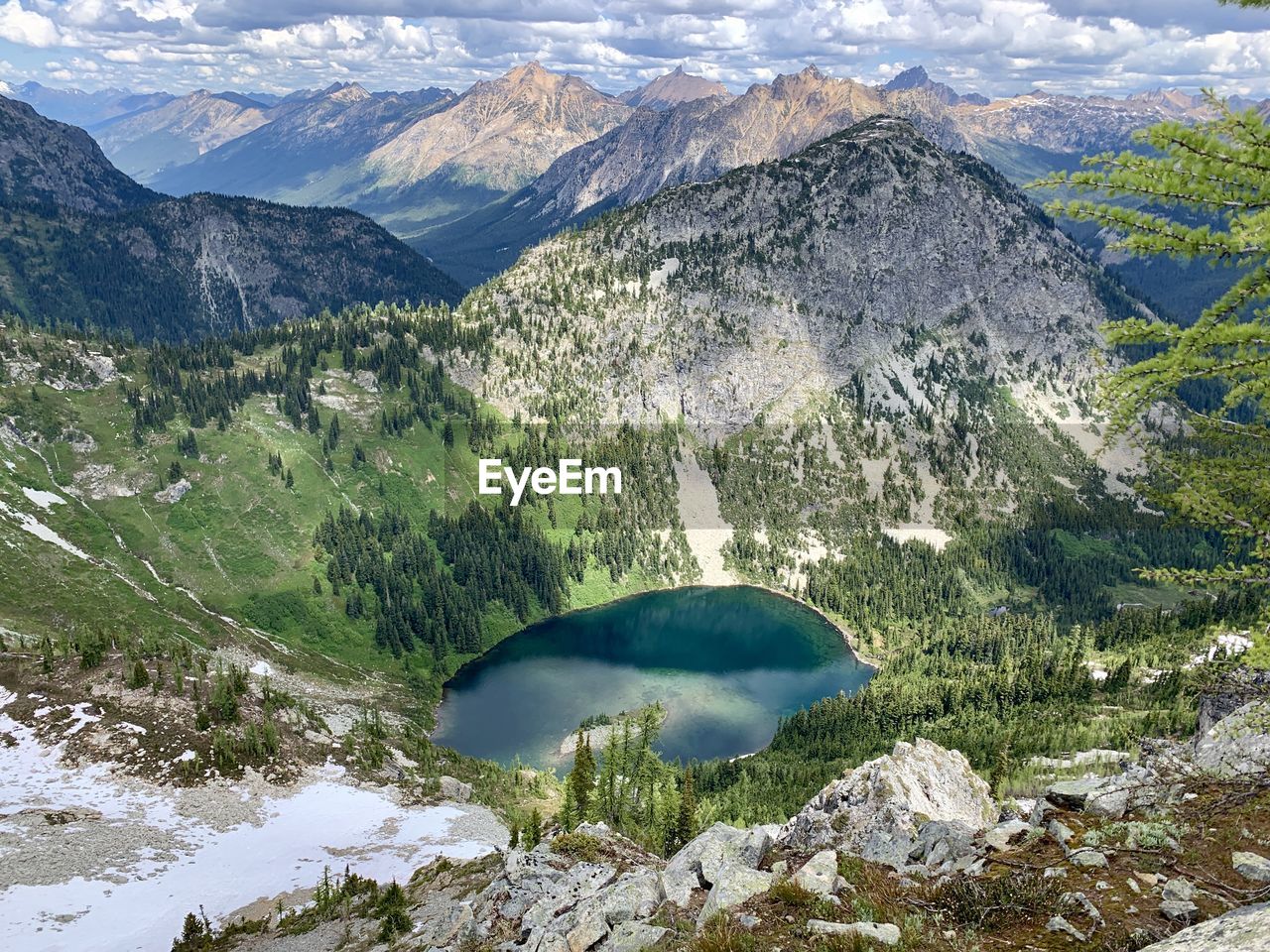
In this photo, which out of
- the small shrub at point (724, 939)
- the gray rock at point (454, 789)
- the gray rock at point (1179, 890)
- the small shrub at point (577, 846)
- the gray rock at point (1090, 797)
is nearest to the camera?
the gray rock at point (1179, 890)

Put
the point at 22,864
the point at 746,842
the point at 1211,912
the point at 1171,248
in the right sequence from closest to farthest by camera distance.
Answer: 1. the point at 1171,248
2. the point at 1211,912
3. the point at 746,842
4. the point at 22,864

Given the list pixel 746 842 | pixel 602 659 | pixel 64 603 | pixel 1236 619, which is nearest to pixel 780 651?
pixel 602 659

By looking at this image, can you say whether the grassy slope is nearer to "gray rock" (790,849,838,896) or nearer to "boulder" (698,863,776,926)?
"boulder" (698,863,776,926)

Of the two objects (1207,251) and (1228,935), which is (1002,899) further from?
(1207,251)

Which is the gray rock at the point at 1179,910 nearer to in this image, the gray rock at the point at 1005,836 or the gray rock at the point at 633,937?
the gray rock at the point at 1005,836

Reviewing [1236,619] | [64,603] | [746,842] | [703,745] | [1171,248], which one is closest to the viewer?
[1171,248]

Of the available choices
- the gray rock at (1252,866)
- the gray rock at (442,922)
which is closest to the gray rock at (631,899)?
the gray rock at (442,922)

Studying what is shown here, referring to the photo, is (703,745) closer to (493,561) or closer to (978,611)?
(493,561)
